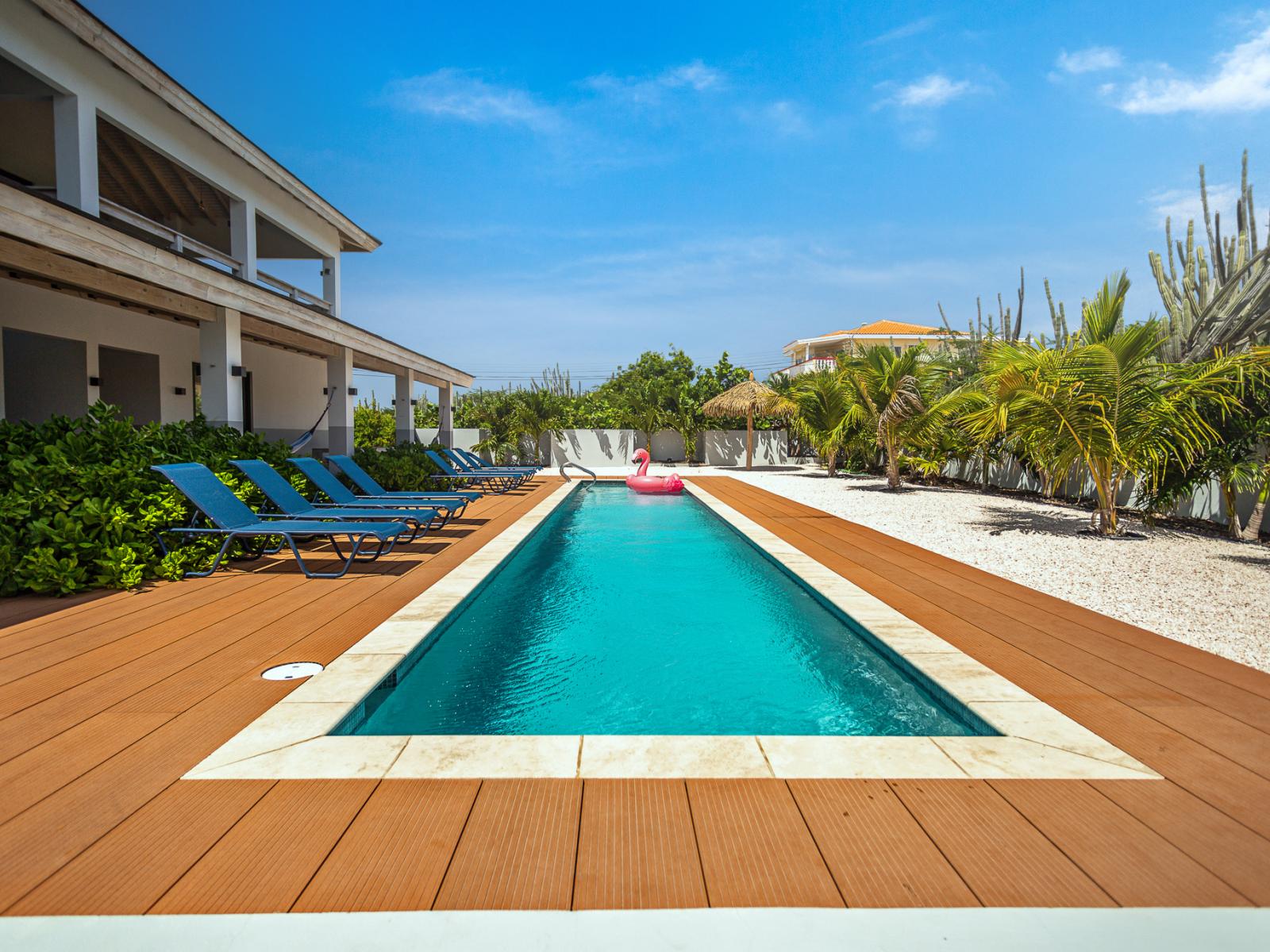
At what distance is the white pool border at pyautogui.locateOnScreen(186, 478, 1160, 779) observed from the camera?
8.07ft

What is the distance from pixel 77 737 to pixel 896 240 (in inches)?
1358

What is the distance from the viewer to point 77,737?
2.68 meters

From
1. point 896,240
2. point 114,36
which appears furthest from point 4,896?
point 896,240

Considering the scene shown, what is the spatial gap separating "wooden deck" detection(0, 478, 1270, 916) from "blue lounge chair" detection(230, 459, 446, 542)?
3.39 metres

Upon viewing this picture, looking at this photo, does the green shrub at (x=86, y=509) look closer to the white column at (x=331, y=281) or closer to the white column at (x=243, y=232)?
the white column at (x=243, y=232)

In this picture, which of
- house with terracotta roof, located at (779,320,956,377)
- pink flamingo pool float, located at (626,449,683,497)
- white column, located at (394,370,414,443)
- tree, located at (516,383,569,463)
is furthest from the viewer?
house with terracotta roof, located at (779,320,956,377)

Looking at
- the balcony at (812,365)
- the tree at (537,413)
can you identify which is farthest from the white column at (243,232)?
the balcony at (812,365)

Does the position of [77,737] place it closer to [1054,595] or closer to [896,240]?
[1054,595]

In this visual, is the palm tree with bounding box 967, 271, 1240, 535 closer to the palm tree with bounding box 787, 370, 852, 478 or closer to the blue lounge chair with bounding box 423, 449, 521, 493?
the palm tree with bounding box 787, 370, 852, 478

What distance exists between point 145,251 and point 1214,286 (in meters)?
15.0

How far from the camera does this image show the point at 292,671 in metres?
3.46

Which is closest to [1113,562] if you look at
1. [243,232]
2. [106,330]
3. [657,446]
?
[243,232]

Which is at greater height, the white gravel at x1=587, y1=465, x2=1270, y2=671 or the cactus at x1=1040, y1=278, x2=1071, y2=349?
the cactus at x1=1040, y1=278, x2=1071, y2=349

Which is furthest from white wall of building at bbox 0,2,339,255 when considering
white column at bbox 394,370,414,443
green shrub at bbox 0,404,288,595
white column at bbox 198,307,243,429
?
green shrub at bbox 0,404,288,595
